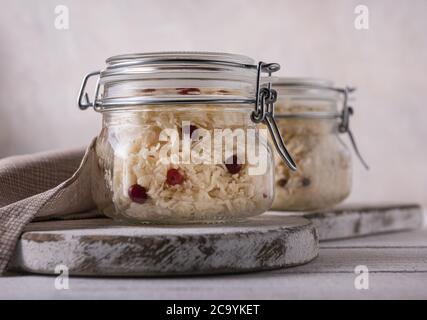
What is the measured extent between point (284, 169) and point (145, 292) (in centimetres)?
51

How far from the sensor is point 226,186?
943 mm

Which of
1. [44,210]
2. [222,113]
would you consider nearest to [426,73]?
[222,113]

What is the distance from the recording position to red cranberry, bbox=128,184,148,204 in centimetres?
94

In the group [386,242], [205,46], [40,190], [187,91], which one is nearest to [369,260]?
[386,242]

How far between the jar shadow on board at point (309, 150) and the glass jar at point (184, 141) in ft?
0.76

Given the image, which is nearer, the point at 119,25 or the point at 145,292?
the point at 145,292

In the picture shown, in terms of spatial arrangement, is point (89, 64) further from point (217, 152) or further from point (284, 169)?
point (217, 152)

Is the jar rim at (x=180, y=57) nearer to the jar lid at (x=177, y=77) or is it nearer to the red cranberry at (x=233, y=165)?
the jar lid at (x=177, y=77)

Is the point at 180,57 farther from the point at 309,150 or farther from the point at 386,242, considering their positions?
the point at 386,242

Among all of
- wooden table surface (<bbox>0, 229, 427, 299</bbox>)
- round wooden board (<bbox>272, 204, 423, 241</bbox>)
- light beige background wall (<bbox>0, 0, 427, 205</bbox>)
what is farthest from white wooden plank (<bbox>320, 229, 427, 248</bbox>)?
light beige background wall (<bbox>0, 0, 427, 205</bbox>)

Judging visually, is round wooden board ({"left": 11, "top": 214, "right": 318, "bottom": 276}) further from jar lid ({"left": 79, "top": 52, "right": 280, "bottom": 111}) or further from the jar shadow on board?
the jar shadow on board

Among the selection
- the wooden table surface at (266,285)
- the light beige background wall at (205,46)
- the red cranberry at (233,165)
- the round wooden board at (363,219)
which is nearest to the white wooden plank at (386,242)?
the round wooden board at (363,219)

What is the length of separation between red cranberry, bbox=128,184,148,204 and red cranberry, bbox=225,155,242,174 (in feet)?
0.35

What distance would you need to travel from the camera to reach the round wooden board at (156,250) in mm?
850
